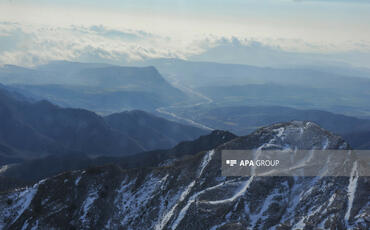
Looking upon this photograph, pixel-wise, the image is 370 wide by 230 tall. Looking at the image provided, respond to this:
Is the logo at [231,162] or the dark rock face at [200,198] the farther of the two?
the logo at [231,162]

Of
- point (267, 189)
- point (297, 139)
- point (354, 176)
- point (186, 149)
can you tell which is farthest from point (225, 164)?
point (186, 149)

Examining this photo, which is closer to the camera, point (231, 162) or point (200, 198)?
point (200, 198)

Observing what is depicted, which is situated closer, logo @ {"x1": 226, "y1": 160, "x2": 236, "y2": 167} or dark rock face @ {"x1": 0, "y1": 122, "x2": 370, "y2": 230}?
dark rock face @ {"x1": 0, "y1": 122, "x2": 370, "y2": 230}

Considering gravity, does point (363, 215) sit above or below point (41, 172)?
above

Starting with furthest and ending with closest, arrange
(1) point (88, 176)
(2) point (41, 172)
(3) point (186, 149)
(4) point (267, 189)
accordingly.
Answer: (2) point (41, 172) < (3) point (186, 149) < (1) point (88, 176) < (4) point (267, 189)

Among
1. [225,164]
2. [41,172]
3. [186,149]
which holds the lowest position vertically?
[41,172]

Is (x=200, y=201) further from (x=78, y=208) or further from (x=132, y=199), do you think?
(x=78, y=208)

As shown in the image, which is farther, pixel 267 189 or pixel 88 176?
pixel 88 176

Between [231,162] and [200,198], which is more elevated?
[231,162]
